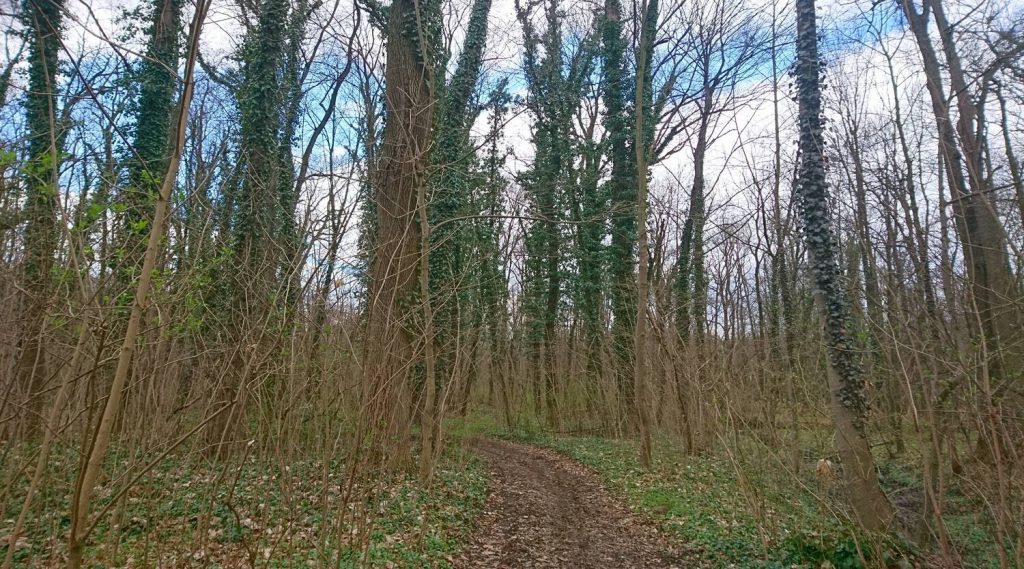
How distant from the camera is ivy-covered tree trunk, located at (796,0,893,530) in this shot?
6863 mm

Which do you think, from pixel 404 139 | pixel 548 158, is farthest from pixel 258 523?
pixel 548 158

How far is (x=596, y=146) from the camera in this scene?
19.5 metres

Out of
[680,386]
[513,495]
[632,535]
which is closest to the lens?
[632,535]

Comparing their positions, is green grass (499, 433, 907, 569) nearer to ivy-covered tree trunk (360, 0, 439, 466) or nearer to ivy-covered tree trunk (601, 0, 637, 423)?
ivy-covered tree trunk (360, 0, 439, 466)

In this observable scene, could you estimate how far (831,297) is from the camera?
7.78 metres

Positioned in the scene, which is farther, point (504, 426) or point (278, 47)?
point (504, 426)

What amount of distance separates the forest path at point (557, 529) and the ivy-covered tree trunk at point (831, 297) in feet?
8.51

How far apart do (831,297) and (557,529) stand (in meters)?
4.99

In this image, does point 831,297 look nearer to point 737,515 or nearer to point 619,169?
point 737,515

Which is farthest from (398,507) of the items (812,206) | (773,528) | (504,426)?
(504,426)

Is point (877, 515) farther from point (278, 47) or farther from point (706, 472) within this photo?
point (278, 47)

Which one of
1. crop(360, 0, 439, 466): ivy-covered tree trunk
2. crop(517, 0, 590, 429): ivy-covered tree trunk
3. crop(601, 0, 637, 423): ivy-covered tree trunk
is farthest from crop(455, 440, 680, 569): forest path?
crop(517, 0, 590, 429): ivy-covered tree trunk

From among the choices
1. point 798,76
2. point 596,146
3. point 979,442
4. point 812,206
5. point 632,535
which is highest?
point 596,146

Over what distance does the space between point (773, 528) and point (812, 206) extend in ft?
15.0
